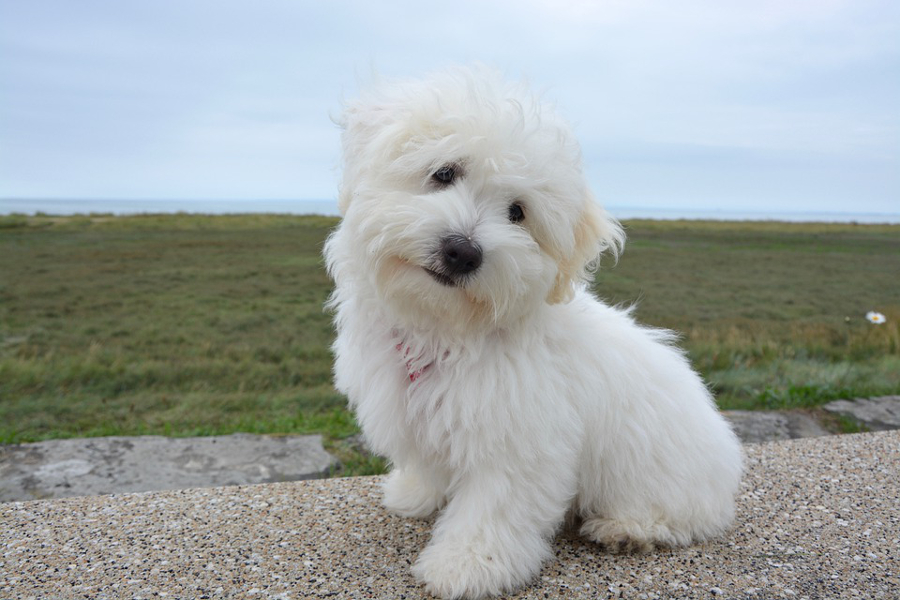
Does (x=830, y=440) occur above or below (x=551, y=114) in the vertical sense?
below

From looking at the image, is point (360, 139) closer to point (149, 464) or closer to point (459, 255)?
point (459, 255)

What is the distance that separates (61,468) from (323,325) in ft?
16.6

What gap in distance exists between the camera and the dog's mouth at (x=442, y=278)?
9.14 ft

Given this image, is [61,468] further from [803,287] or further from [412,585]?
[803,287]

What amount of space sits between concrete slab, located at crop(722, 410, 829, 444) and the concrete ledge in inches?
62.9

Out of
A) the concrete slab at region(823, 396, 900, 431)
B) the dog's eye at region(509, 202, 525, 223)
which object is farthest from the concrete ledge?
the concrete slab at region(823, 396, 900, 431)

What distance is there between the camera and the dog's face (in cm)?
276

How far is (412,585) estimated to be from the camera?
3.27m

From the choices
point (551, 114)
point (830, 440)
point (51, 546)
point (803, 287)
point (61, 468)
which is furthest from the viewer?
point (803, 287)

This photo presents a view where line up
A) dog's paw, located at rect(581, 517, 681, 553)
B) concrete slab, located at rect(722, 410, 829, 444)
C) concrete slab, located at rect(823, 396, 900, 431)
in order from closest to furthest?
dog's paw, located at rect(581, 517, 681, 553)
concrete slab, located at rect(722, 410, 829, 444)
concrete slab, located at rect(823, 396, 900, 431)

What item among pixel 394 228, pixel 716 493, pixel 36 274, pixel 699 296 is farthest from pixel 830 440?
pixel 36 274

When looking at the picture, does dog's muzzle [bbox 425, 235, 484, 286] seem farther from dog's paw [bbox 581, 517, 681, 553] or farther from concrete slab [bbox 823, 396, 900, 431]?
concrete slab [bbox 823, 396, 900, 431]

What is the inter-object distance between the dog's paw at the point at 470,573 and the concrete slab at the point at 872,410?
16.1 ft

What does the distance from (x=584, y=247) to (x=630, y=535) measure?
1.52 m
